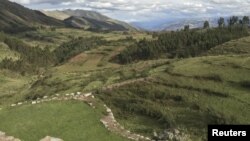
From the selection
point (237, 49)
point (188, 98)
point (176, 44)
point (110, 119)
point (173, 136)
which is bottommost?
point (176, 44)

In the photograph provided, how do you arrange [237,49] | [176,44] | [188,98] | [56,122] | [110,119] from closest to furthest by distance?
[56,122] → [110,119] → [188,98] → [237,49] → [176,44]

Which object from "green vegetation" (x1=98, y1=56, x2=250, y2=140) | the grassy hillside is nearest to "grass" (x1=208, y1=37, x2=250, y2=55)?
the grassy hillside

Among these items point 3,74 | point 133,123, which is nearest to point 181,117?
point 133,123

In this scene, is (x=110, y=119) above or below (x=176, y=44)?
above

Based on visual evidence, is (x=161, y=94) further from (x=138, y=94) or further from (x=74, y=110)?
(x=74, y=110)

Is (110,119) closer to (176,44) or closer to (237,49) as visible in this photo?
(237,49)

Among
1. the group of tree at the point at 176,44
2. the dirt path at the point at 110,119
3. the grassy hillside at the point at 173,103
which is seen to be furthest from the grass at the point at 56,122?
the group of tree at the point at 176,44

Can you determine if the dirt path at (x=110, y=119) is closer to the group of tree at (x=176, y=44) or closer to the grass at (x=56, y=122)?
the grass at (x=56, y=122)

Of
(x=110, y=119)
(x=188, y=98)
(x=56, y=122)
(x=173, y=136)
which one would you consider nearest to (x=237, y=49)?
(x=188, y=98)

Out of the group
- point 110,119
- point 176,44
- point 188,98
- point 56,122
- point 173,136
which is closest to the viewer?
point 173,136
